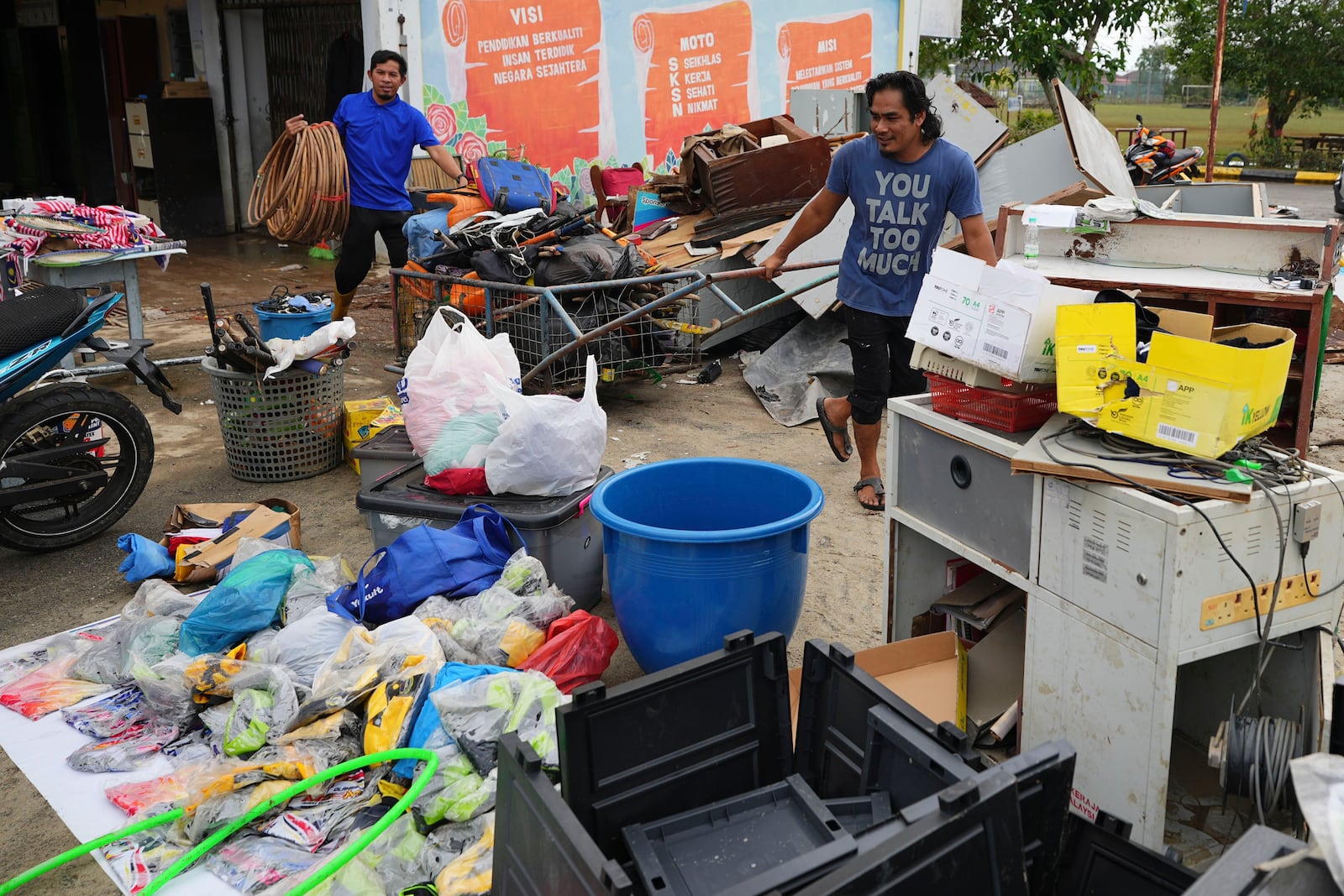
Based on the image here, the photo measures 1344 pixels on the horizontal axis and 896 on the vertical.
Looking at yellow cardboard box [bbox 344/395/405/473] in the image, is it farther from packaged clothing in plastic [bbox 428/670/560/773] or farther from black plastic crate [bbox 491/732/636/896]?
black plastic crate [bbox 491/732/636/896]

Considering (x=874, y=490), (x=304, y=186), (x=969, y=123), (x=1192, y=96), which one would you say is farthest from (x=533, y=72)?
(x=1192, y=96)

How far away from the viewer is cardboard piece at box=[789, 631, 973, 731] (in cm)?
303

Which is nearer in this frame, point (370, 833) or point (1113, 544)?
point (1113, 544)

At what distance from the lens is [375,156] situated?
6660 millimetres

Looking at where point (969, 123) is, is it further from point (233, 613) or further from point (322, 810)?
point (322, 810)

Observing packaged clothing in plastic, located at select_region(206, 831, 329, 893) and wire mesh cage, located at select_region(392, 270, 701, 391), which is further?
wire mesh cage, located at select_region(392, 270, 701, 391)

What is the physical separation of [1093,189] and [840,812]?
384cm

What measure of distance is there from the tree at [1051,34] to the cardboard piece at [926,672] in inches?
552

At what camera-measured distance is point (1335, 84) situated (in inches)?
919

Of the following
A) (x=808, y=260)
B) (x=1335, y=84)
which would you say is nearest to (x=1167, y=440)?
(x=808, y=260)

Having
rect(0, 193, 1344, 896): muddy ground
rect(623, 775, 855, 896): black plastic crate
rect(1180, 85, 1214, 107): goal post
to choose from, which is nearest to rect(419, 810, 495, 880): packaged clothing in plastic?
rect(623, 775, 855, 896): black plastic crate

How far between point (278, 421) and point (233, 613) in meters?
1.80

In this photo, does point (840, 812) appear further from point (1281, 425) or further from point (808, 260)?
point (808, 260)

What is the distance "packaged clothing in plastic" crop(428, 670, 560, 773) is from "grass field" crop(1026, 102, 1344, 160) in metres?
24.5
